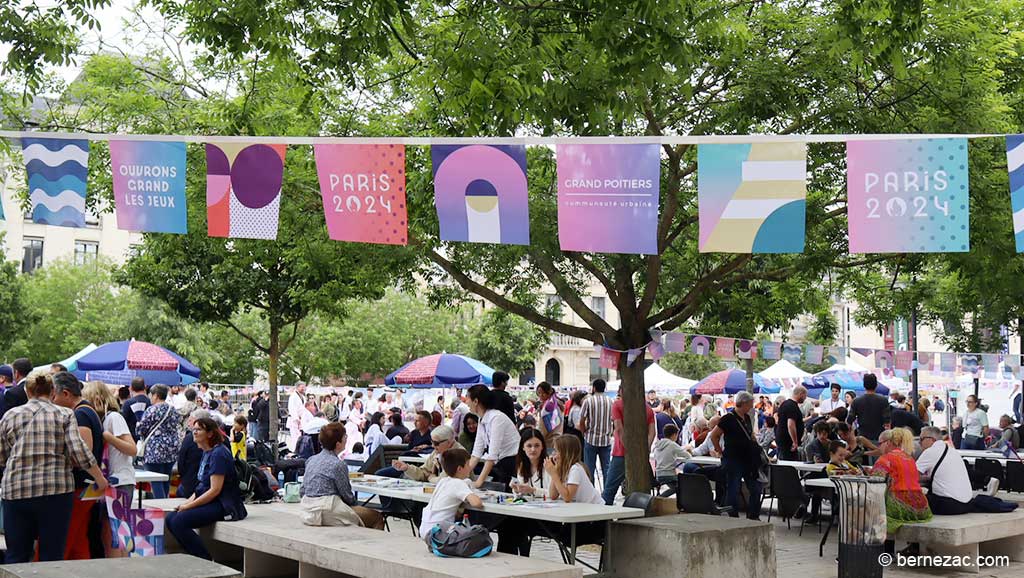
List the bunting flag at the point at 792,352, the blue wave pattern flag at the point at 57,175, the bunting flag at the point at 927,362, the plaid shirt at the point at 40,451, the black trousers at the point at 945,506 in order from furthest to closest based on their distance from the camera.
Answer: the bunting flag at the point at 927,362, the bunting flag at the point at 792,352, the black trousers at the point at 945,506, the blue wave pattern flag at the point at 57,175, the plaid shirt at the point at 40,451

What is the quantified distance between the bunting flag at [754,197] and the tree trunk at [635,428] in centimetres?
559

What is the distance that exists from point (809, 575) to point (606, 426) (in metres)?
5.59

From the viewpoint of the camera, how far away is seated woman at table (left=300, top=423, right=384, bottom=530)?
9.20 meters

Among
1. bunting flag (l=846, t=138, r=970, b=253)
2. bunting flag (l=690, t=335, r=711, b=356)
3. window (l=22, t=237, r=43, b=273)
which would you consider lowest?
bunting flag (l=690, t=335, r=711, b=356)

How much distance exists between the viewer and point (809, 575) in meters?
10.1

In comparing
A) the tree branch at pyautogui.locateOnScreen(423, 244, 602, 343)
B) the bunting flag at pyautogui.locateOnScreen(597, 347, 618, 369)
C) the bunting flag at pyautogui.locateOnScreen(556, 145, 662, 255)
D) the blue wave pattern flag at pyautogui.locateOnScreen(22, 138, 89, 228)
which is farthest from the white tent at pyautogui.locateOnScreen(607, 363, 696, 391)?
the blue wave pattern flag at pyautogui.locateOnScreen(22, 138, 89, 228)

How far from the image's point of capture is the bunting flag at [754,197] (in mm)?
8570

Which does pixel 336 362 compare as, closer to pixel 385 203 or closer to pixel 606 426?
pixel 606 426

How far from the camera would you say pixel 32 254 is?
198 feet

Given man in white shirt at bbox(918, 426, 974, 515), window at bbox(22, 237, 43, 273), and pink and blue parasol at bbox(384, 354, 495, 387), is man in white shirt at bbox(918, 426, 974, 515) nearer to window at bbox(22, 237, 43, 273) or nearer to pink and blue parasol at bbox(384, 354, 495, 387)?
pink and blue parasol at bbox(384, 354, 495, 387)

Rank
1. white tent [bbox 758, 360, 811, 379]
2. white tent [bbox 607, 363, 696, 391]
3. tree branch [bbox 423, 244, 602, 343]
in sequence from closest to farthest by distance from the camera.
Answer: tree branch [bbox 423, 244, 602, 343] < white tent [bbox 758, 360, 811, 379] < white tent [bbox 607, 363, 696, 391]

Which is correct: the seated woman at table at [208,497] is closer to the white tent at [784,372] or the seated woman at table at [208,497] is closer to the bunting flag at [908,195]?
the bunting flag at [908,195]

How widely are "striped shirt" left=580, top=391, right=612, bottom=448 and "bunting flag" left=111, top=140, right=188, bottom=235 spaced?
24.6 ft

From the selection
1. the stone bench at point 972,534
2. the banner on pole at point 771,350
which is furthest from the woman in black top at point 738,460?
the banner on pole at point 771,350
